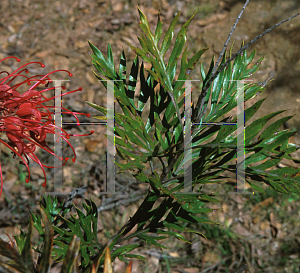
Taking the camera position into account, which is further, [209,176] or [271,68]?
[271,68]

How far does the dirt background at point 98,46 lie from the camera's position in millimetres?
1462

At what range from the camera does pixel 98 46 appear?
80.8 inches

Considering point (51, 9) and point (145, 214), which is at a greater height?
point (51, 9)

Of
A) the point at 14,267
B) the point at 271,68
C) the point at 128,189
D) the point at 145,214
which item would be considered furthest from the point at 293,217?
the point at 14,267

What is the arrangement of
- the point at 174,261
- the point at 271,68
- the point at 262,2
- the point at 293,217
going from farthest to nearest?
the point at 262,2
the point at 271,68
the point at 293,217
the point at 174,261

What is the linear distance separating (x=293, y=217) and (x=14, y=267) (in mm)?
1366

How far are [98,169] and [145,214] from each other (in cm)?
91

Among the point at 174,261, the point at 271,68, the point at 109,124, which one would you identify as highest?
the point at 271,68

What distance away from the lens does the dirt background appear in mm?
1462

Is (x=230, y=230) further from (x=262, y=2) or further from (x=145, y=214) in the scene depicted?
(x=262, y=2)

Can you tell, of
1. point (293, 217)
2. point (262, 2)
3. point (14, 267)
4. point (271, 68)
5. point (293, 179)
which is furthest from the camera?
point (262, 2)

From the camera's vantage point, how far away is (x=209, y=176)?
0.58 m

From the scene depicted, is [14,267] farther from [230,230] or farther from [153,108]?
[230,230]

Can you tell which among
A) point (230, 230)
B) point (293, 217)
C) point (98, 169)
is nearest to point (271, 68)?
point (293, 217)
